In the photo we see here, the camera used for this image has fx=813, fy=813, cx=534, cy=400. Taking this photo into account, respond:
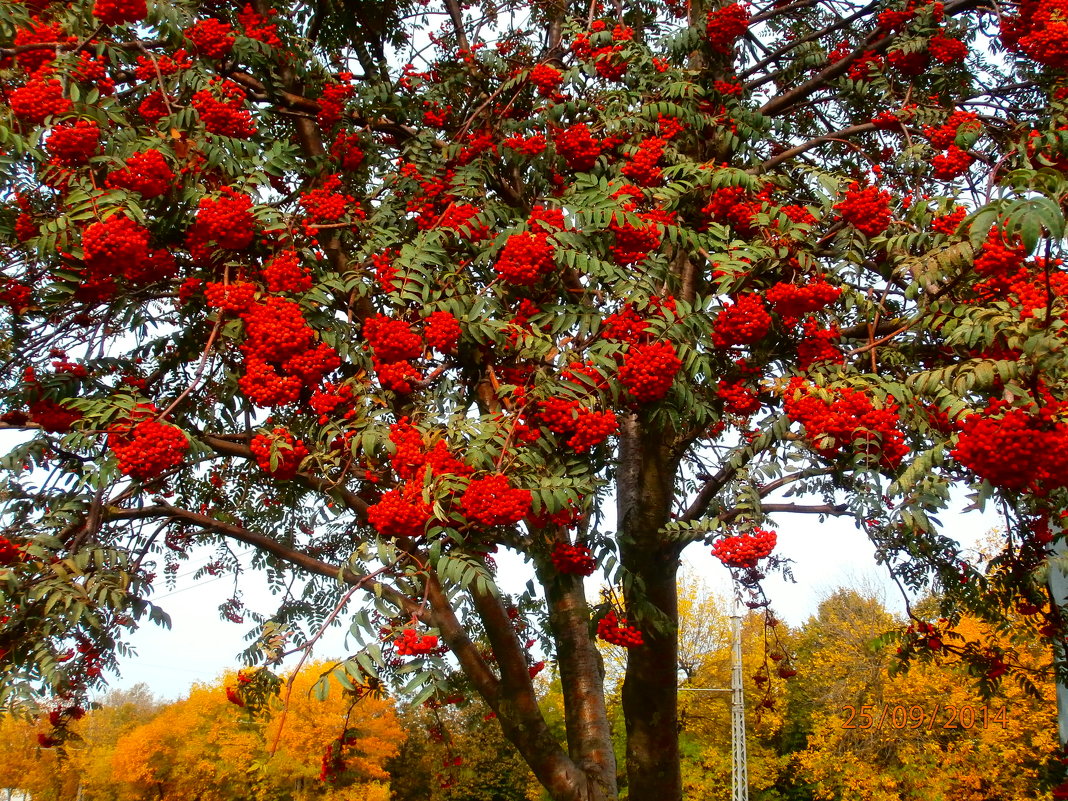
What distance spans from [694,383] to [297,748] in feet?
76.4

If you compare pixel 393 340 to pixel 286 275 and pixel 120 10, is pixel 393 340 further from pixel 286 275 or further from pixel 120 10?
pixel 120 10

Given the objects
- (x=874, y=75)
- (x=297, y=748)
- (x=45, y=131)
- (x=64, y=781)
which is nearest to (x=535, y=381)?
(x=45, y=131)

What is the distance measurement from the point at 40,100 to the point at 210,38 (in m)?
1.21

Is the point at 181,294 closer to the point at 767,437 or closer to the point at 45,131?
the point at 45,131

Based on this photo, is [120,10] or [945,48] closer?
[120,10]

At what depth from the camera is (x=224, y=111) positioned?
4.25 metres

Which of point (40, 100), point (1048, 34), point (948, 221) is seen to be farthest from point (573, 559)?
point (1048, 34)

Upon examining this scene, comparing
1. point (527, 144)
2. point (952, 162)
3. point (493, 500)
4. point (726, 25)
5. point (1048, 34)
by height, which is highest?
point (726, 25)

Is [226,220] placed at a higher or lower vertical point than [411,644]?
higher

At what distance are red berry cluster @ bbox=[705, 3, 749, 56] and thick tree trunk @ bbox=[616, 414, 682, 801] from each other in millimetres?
2743

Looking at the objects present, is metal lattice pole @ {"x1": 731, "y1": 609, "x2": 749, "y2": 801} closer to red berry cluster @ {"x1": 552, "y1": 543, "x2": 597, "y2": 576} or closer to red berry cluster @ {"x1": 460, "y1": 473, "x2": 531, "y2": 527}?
red berry cluster @ {"x1": 552, "y1": 543, "x2": 597, "y2": 576}

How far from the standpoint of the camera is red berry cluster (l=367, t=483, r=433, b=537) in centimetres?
334

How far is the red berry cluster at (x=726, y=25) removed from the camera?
5.54 metres

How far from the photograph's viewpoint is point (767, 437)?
405 centimetres
